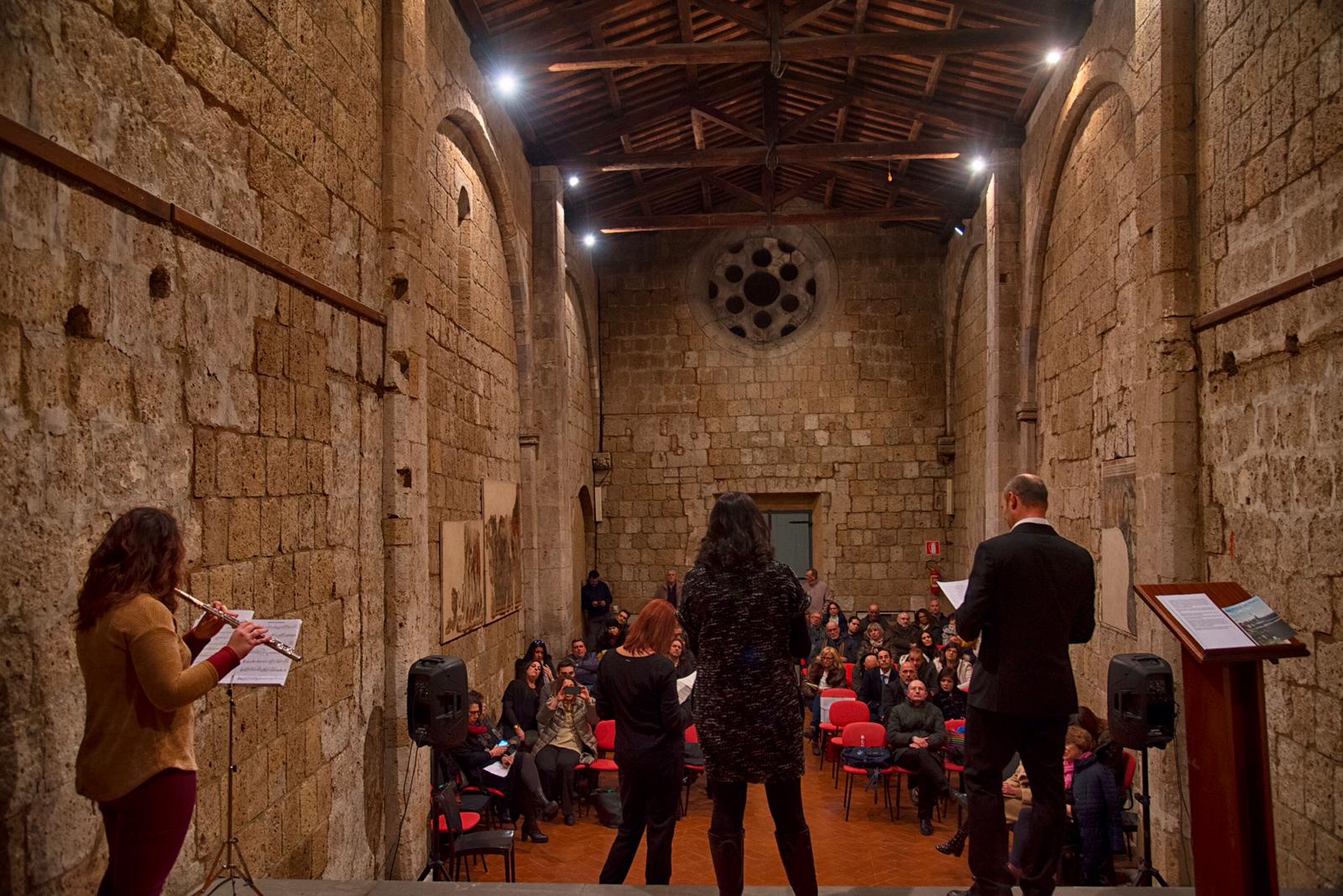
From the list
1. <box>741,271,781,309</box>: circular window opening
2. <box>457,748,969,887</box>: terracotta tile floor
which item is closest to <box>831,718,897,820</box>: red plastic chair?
<box>457,748,969,887</box>: terracotta tile floor

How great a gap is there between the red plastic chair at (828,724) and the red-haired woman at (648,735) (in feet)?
14.5

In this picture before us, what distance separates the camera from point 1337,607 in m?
3.81

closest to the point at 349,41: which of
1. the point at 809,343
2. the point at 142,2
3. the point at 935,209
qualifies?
the point at 142,2

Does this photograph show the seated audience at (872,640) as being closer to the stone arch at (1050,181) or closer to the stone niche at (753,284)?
the stone arch at (1050,181)

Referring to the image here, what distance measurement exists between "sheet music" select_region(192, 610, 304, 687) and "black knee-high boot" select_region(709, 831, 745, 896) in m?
1.54

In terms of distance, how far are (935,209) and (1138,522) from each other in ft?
25.7

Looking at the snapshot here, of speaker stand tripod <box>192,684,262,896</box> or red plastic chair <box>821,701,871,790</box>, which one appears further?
red plastic chair <box>821,701,871,790</box>

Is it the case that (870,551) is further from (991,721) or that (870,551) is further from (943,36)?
(991,721)

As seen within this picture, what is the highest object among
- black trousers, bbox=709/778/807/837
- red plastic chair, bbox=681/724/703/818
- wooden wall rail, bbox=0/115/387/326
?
wooden wall rail, bbox=0/115/387/326

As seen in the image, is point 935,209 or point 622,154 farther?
point 935,209

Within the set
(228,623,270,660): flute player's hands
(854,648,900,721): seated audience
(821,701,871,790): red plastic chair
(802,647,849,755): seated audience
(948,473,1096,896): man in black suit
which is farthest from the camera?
(802,647,849,755): seated audience

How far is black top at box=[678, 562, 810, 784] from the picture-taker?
2.97 meters

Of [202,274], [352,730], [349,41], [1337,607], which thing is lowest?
[352,730]

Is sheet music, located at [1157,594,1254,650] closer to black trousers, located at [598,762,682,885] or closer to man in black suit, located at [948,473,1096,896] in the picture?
man in black suit, located at [948,473,1096,896]
